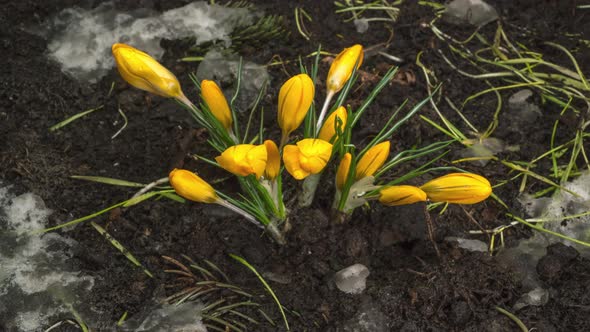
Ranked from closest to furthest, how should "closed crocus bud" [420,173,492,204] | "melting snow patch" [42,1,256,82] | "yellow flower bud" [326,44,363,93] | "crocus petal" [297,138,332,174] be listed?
1. "crocus petal" [297,138,332,174]
2. "closed crocus bud" [420,173,492,204]
3. "yellow flower bud" [326,44,363,93]
4. "melting snow patch" [42,1,256,82]

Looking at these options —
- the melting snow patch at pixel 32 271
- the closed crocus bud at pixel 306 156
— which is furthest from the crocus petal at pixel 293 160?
the melting snow patch at pixel 32 271

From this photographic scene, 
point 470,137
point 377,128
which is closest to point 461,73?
point 470,137

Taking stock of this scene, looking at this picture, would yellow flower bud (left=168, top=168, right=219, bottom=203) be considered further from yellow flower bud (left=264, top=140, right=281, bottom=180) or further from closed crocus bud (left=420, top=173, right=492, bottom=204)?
closed crocus bud (left=420, top=173, right=492, bottom=204)

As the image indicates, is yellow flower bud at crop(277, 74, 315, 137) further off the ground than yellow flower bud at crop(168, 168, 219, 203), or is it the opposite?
yellow flower bud at crop(277, 74, 315, 137)

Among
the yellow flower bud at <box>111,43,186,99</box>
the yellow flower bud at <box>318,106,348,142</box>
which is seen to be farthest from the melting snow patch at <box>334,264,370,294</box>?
the yellow flower bud at <box>111,43,186,99</box>

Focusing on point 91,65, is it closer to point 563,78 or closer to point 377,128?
point 377,128

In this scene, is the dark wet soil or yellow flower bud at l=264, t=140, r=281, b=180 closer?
yellow flower bud at l=264, t=140, r=281, b=180

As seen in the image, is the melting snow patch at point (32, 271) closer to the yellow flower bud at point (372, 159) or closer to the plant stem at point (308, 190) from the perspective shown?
the plant stem at point (308, 190)
